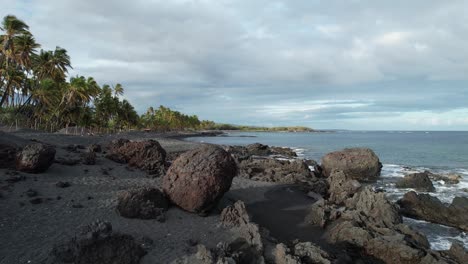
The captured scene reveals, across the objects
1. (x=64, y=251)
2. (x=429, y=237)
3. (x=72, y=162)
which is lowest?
(x=429, y=237)

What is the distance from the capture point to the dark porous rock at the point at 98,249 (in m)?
12.2

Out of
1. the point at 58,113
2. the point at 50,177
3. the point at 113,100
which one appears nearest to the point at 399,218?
the point at 50,177

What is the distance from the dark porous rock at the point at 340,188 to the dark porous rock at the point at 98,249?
1643 cm

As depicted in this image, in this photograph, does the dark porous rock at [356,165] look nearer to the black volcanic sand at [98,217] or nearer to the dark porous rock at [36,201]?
the black volcanic sand at [98,217]

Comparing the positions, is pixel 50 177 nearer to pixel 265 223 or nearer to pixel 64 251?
pixel 64 251

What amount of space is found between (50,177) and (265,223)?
41.0 feet

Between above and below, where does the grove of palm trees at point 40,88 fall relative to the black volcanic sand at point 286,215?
above

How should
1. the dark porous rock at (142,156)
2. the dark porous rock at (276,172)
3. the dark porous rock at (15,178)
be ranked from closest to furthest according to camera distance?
the dark porous rock at (15,178) → the dark porous rock at (142,156) → the dark porous rock at (276,172)

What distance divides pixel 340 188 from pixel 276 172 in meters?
7.34

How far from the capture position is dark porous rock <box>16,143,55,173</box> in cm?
2019

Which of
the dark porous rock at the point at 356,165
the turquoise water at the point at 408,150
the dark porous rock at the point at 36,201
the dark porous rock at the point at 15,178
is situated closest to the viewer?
the dark porous rock at the point at 36,201

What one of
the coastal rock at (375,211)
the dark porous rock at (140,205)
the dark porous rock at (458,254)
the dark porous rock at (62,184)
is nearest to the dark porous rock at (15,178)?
the dark porous rock at (62,184)

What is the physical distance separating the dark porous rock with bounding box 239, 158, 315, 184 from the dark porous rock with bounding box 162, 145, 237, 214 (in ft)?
41.4

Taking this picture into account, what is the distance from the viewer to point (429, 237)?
63.3 ft
